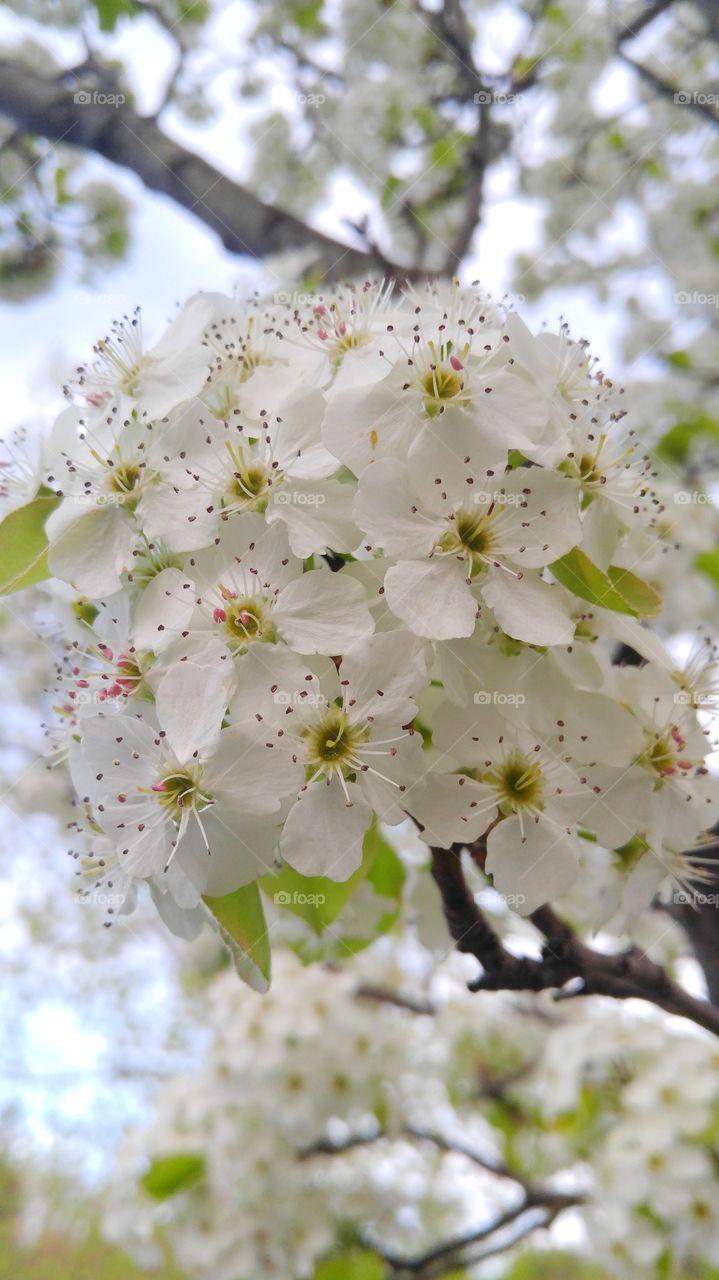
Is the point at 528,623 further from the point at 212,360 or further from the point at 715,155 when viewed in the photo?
the point at 715,155

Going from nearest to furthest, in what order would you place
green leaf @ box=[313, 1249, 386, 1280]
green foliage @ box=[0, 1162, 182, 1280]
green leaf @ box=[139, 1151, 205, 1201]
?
1. green leaf @ box=[313, 1249, 386, 1280]
2. green leaf @ box=[139, 1151, 205, 1201]
3. green foliage @ box=[0, 1162, 182, 1280]

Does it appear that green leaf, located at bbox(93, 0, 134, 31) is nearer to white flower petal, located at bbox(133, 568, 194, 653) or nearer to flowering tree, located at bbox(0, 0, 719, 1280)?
flowering tree, located at bbox(0, 0, 719, 1280)

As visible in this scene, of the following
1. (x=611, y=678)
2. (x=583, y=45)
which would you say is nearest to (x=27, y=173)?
(x=583, y=45)

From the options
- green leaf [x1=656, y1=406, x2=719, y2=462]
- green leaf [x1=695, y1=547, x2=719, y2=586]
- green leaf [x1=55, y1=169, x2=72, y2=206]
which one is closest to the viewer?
green leaf [x1=695, y1=547, x2=719, y2=586]

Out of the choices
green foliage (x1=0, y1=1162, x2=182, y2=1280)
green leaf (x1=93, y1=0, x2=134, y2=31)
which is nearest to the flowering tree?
green leaf (x1=93, y1=0, x2=134, y2=31)

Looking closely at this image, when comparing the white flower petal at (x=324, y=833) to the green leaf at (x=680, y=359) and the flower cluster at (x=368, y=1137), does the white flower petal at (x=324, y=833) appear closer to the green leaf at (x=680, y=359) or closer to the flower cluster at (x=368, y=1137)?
the flower cluster at (x=368, y=1137)
